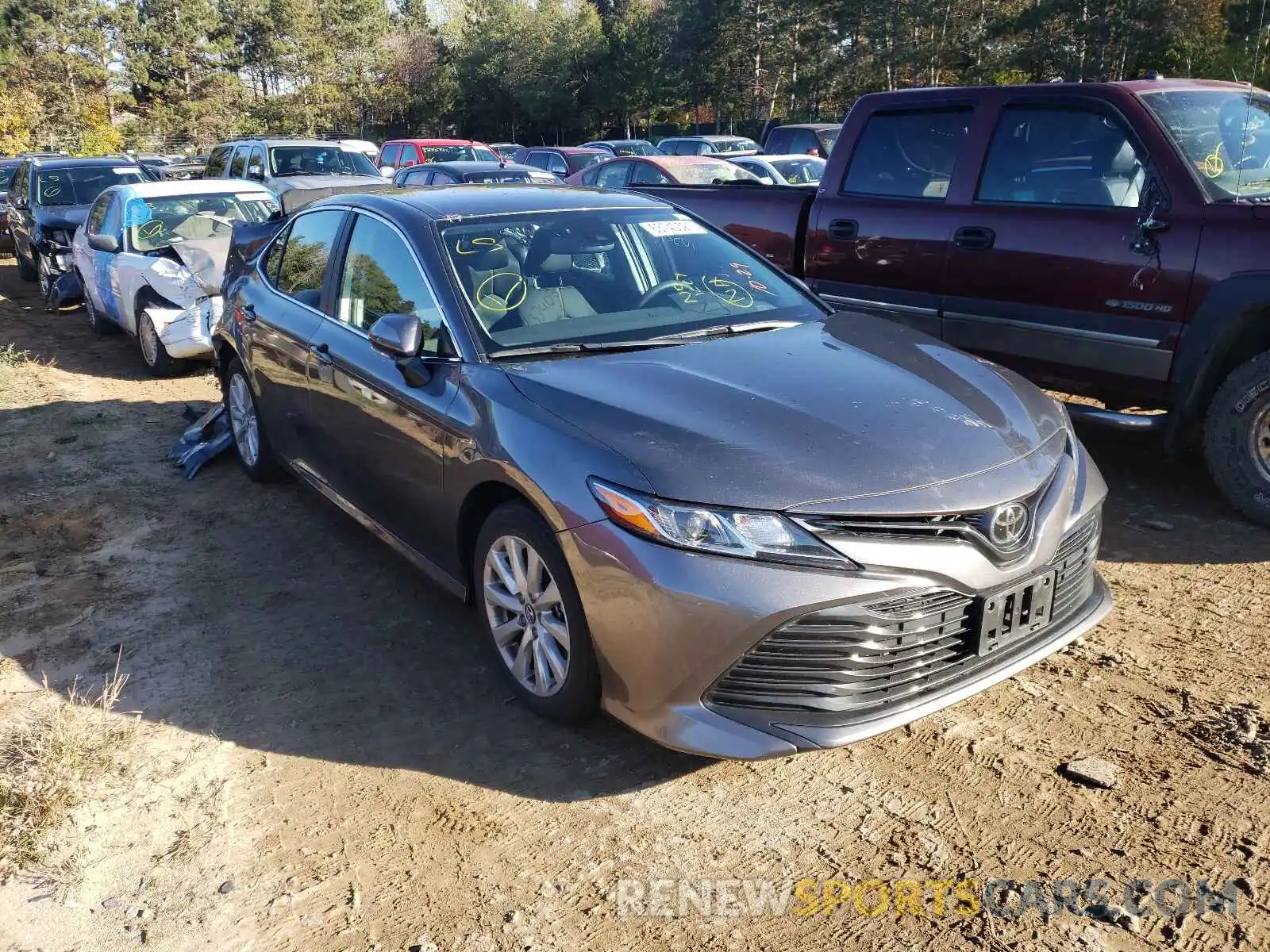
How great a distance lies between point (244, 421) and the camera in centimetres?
627

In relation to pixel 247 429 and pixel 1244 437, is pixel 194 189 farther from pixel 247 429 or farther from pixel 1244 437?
pixel 1244 437

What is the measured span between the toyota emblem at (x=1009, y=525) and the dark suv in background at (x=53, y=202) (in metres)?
13.4

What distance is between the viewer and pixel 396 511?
436cm

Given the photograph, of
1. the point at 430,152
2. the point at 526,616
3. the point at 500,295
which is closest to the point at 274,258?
the point at 500,295

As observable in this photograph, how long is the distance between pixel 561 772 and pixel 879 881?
105cm

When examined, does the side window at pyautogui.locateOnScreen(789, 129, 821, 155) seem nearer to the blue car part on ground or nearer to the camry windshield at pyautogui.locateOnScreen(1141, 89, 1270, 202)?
the camry windshield at pyautogui.locateOnScreen(1141, 89, 1270, 202)

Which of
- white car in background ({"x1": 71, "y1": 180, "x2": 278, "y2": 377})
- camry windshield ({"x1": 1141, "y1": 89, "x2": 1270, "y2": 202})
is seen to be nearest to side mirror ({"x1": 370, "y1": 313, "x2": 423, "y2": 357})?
camry windshield ({"x1": 1141, "y1": 89, "x2": 1270, "y2": 202})

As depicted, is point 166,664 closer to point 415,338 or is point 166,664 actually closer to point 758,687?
point 415,338

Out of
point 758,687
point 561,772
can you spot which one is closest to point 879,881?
point 758,687

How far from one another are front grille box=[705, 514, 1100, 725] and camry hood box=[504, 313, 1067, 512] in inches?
11.5

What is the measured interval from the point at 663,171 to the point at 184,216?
5.90 m

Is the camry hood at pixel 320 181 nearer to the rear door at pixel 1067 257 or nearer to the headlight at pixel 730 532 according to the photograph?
the rear door at pixel 1067 257

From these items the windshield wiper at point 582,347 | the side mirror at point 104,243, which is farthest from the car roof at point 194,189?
the windshield wiper at point 582,347

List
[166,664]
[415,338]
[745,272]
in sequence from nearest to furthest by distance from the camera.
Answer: [415,338], [166,664], [745,272]
